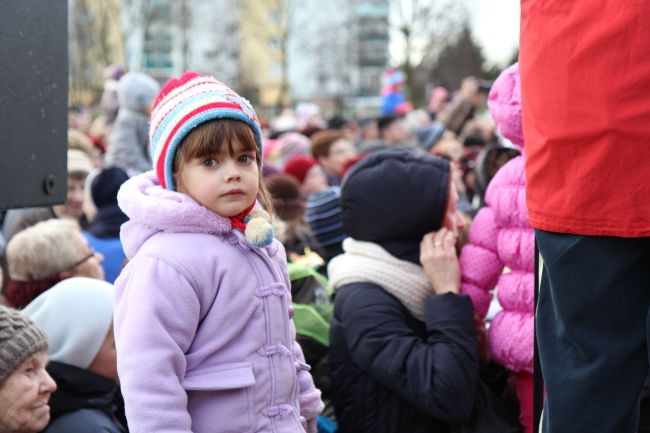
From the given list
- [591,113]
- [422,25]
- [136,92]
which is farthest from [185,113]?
[422,25]

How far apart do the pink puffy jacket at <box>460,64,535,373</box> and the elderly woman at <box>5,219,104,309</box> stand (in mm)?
1635

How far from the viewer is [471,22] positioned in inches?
1484

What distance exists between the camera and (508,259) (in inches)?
117

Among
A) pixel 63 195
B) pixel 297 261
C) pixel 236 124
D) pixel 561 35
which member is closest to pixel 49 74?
pixel 63 195

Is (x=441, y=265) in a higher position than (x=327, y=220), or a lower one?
higher

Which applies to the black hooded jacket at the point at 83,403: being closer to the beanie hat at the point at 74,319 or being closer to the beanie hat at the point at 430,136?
the beanie hat at the point at 74,319

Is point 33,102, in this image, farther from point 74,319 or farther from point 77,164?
point 77,164

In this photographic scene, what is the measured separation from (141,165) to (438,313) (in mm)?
5667

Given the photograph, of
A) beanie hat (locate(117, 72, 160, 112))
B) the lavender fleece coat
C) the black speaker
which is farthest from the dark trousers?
beanie hat (locate(117, 72, 160, 112))

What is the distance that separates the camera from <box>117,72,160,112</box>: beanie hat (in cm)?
824

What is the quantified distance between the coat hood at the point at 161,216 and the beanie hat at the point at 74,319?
0.84 m

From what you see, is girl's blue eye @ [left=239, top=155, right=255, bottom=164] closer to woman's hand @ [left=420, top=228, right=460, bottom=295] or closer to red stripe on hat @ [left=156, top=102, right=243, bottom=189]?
red stripe on hat @ [left=156, top=102, right=243, bottom=189]

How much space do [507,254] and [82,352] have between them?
1.52 m

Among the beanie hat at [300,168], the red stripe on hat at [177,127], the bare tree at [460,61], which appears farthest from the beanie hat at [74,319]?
the bare tree at [460,61]
